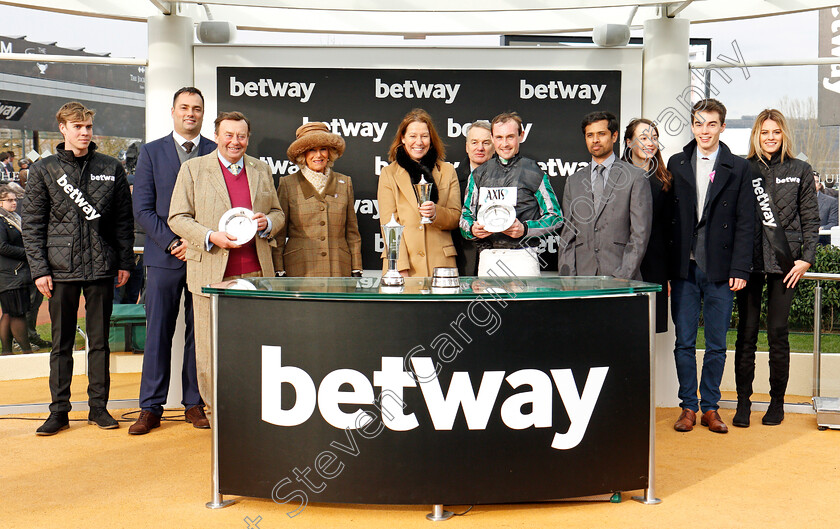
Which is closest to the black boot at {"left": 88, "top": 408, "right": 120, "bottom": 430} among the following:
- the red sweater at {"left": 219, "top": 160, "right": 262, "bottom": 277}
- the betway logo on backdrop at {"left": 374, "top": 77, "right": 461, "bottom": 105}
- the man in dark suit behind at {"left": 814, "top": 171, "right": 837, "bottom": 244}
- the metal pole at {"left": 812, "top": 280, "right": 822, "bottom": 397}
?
the red sweater at {"left": 219, "top": 160, "right": 262, "bottom": 277}

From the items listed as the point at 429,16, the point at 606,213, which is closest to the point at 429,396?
the point at 606,213

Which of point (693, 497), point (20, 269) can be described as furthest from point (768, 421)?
point (20, 269)

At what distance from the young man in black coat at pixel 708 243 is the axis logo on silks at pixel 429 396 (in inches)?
78.8

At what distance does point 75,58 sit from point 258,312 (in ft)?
10.8

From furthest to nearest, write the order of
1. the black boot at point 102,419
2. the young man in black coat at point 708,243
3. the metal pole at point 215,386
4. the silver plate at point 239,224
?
1. the black boot at point 102,419
2. the young man in black coat at point 708,243
3. the silver plate at point 239,224
4. the metal pole at point 215,386

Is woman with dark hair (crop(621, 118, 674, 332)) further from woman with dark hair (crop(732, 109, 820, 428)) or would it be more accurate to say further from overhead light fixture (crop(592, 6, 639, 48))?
overhead light fixture (crop(592, 6, 639, 48))

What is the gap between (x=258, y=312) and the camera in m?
3.46

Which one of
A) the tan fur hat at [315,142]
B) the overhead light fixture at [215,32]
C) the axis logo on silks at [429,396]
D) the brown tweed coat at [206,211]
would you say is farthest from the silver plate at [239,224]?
the overhead light fixture at [215,32]

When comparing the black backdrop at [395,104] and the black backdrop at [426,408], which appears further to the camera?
the black backdrop at [395,104]

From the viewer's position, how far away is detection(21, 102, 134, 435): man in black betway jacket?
5082 millimetres

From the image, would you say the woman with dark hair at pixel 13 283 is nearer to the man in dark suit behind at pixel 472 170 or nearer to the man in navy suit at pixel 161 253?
the man in navy suit at pixel 161 253

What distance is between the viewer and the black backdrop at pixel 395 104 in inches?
231

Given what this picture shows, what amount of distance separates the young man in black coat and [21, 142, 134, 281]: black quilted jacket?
3714mm

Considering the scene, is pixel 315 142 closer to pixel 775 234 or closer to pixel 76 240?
pixel 76 240
